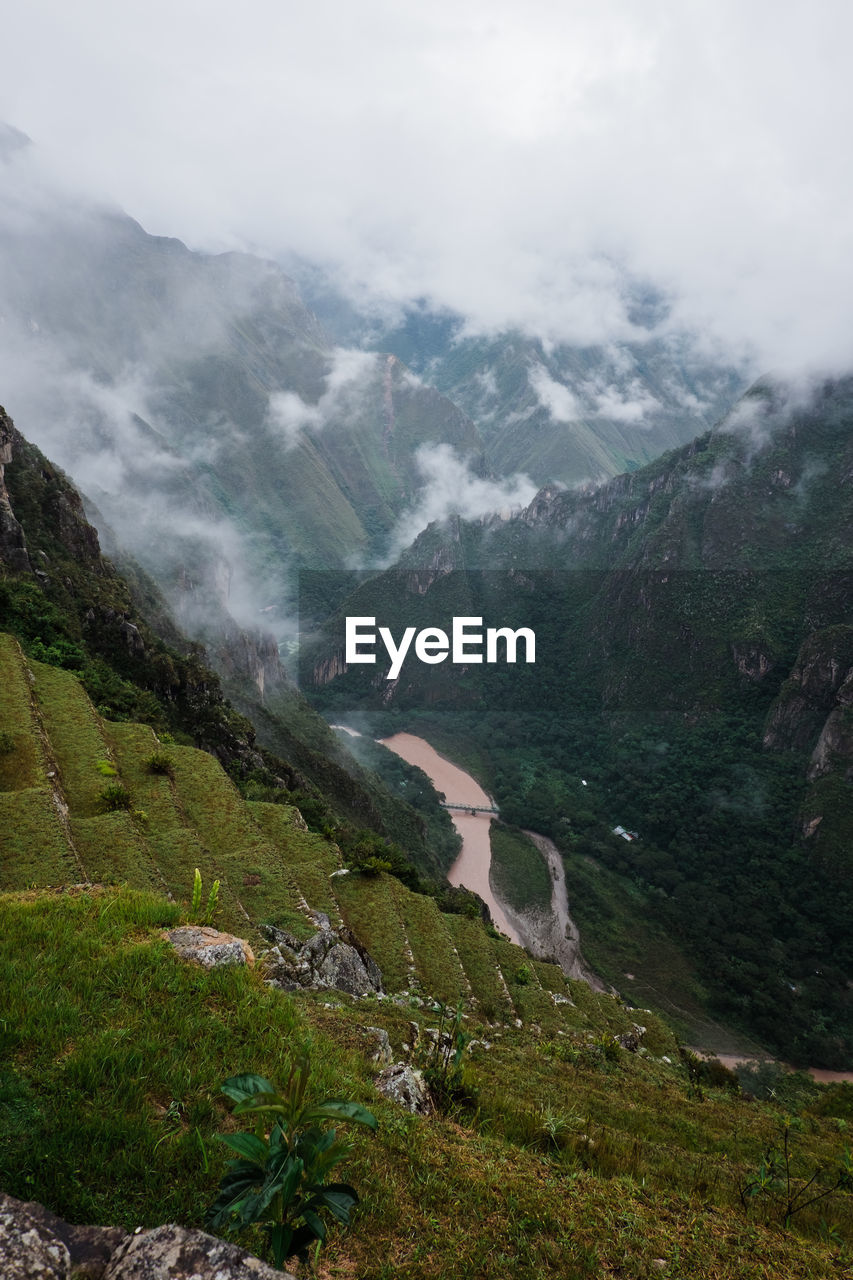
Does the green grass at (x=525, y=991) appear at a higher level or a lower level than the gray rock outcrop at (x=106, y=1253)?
lower

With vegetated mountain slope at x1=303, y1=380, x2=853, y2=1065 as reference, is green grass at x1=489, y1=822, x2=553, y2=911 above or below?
below

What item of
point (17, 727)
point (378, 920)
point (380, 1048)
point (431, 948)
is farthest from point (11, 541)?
point (380, 1048)

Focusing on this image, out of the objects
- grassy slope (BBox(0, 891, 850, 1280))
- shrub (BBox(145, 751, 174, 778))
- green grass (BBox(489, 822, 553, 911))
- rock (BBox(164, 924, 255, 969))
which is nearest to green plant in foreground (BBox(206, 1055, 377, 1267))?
grassy slope (BBox(0, 891, 850, 1280))

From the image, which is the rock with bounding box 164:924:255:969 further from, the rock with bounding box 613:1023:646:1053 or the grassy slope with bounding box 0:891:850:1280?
the rock with bounding box 613:1023:646:1053

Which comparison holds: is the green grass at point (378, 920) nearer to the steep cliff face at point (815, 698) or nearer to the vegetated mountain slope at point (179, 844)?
the vegetated mountain slope at point (179, 844)

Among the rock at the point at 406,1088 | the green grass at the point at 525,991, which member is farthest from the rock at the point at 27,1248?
the green grass at the point at 525,991

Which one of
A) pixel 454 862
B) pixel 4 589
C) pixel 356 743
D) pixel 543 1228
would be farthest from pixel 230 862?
pixel 356 743
